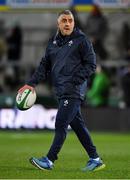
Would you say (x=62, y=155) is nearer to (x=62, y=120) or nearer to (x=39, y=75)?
(x=39, y=75)

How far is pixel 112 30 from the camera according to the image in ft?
87.4

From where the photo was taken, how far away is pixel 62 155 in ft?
49.4

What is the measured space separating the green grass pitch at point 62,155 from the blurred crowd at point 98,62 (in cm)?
A: 177

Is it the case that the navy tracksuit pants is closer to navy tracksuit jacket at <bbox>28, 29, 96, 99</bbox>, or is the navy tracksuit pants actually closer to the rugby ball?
navy tracksuit jacket at <bbox>28, 29, 96, 99</bbox>

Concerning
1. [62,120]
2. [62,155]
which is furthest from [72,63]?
[62,155]

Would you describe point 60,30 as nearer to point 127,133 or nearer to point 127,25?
point 127,133

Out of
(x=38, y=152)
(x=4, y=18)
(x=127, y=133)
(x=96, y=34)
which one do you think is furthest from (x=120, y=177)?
(x=4, y=18)

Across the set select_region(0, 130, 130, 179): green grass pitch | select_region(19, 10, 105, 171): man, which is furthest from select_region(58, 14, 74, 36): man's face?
select_region(0, 130, 130, 179): green grass pitch

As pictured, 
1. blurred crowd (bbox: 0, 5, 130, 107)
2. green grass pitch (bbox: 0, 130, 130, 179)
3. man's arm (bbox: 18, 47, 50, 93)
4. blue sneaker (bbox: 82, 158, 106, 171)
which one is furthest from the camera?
blurred crowd (bbox: 0, 5, 130, 107)

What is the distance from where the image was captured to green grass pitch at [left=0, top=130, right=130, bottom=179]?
11086 millimetres

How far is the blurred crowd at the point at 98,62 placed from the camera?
23.3 m

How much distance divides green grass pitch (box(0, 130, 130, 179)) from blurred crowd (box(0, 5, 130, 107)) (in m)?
1.77

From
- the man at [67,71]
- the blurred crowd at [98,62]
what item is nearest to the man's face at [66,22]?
the man at [67,71]

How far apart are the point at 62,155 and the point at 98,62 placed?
9310 mm
